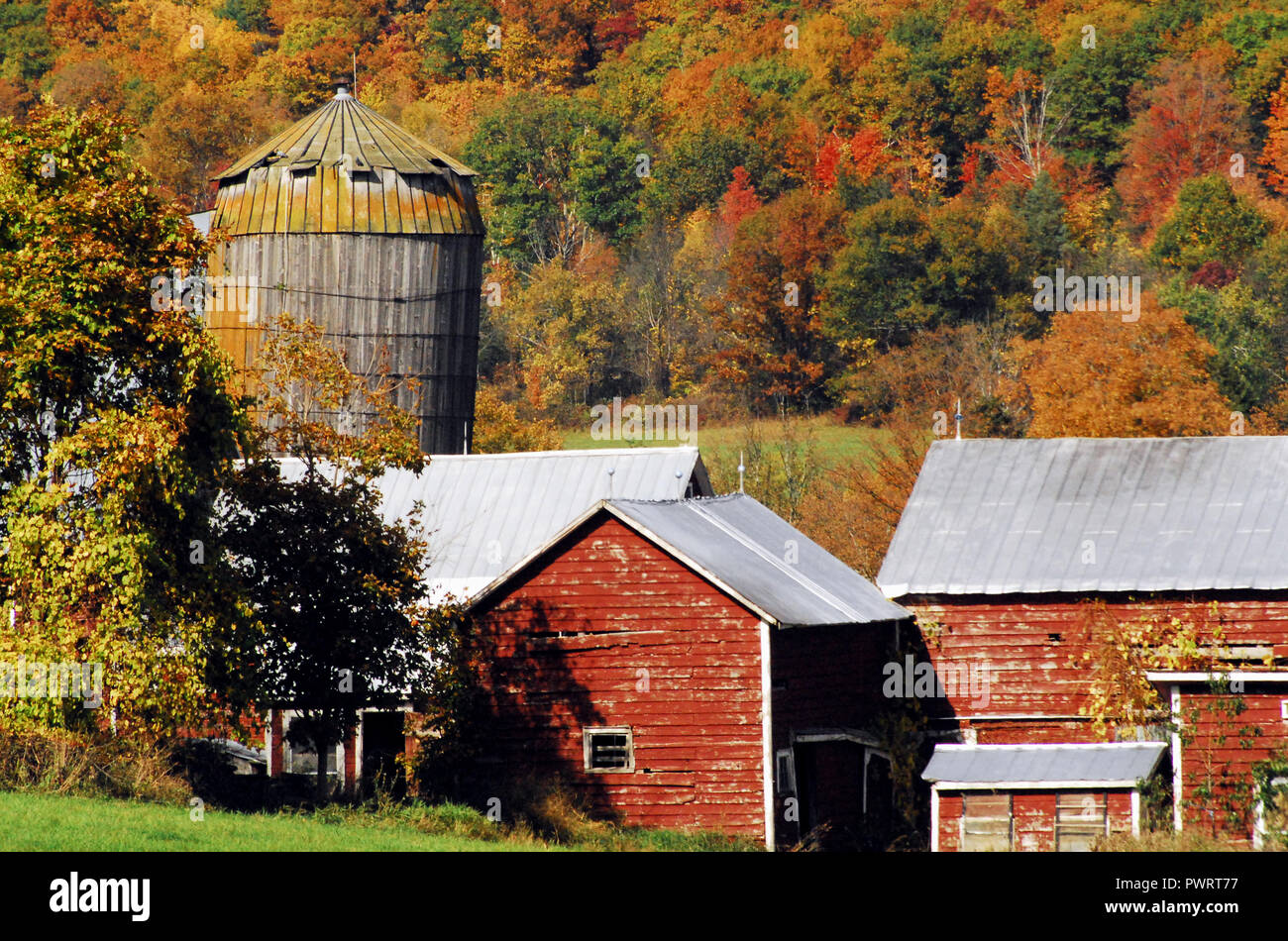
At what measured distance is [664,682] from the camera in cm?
3397

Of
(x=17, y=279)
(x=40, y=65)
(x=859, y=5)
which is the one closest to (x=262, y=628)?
(x=17, y=279)

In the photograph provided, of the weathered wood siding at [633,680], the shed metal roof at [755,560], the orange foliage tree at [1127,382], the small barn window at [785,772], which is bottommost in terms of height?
the small barn window at [785,772]

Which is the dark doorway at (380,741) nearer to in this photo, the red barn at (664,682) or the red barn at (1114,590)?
the red barn at (664,682)

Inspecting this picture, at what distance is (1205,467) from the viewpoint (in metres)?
37.8

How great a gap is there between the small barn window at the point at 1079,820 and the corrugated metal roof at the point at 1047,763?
306 millimetres

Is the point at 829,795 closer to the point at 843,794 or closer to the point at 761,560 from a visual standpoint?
the point at 843,794

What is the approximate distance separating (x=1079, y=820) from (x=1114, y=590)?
4609 mm

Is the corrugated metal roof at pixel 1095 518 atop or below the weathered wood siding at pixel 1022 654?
atop

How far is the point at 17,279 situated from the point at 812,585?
14.9m

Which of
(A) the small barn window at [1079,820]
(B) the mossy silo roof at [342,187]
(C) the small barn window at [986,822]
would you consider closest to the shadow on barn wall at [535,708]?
(C) the small barn window at [986,822]

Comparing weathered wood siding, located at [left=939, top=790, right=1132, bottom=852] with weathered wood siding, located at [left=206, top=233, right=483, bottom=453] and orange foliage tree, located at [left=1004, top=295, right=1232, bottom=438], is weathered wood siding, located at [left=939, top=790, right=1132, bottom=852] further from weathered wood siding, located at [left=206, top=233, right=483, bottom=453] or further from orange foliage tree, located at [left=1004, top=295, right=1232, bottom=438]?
orange foliage tree, located at [left=1004, top=295, right=1232, bottom=438]

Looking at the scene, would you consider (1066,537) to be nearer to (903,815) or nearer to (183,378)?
(903,815)

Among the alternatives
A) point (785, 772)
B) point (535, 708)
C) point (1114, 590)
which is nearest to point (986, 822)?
point (785, 772)

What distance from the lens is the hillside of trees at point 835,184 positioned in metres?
73.6
